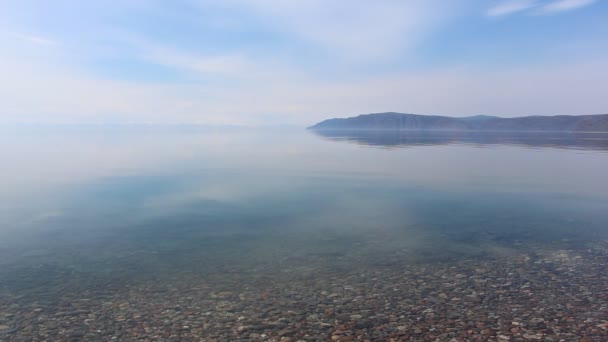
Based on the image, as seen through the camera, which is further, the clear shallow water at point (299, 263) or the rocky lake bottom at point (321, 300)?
the clear shallow water at point (299, 263)

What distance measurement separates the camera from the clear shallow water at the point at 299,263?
11992 mm

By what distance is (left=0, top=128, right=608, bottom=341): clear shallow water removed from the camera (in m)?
12.0

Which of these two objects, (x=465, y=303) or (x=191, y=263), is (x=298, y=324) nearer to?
(x=465, y=303)

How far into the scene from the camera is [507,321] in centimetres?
1191

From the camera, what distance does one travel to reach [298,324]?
39.5ft

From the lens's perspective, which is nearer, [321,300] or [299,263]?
[321,300]

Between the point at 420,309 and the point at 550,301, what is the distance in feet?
14.6

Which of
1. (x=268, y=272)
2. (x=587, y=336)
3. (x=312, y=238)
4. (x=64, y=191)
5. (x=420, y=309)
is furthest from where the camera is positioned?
(x=64, y=191)

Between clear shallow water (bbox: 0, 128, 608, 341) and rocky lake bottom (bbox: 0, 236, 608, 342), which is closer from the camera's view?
rocky lake bottom (bbox: 0, 236, 608, 342)

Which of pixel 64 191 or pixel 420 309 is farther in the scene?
pixel 64 191

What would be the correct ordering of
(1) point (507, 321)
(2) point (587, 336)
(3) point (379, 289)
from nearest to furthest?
(2) point (587, 336) → (1) point (507, 321) → (3) point (379, 289)

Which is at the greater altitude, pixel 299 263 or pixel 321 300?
pixel 299 263

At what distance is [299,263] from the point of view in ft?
56.7

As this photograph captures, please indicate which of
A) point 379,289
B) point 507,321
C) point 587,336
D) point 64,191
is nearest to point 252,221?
point 379,289
